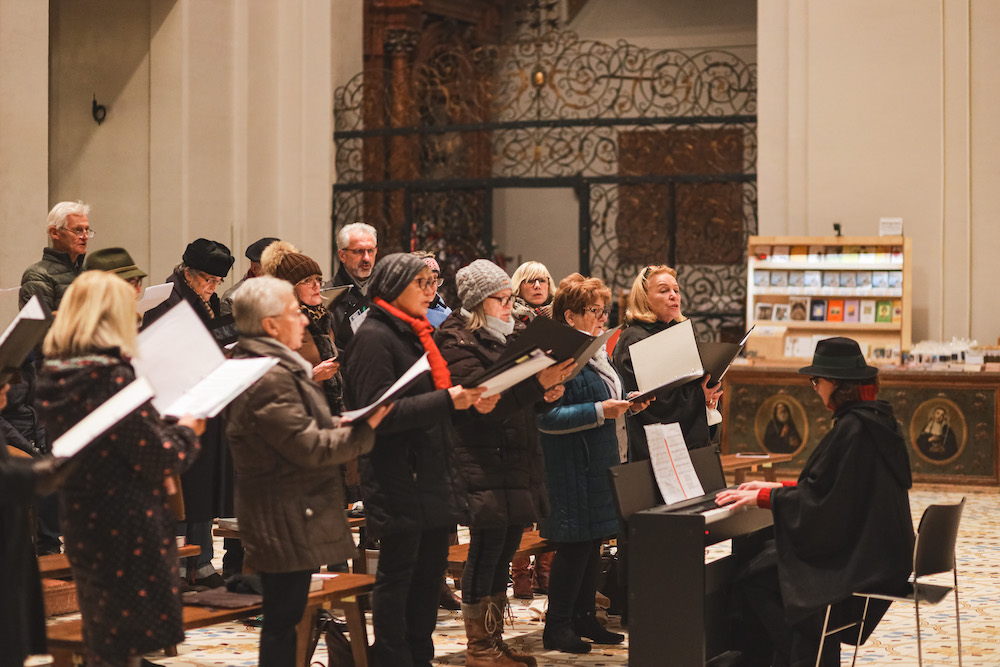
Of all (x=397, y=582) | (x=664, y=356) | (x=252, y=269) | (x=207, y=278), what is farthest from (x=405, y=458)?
(x=252, y=269)

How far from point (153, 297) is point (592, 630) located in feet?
7.45

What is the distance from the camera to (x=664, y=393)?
551cm

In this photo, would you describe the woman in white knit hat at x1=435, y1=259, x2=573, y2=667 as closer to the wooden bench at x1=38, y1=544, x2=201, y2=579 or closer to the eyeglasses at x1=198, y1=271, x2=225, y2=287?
the wooden bench at x1=38, y1=544, x2=201, y2=579

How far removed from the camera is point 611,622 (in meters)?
5.79

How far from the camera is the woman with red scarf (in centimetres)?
412

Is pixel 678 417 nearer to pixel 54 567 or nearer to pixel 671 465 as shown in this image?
pixel 671 465

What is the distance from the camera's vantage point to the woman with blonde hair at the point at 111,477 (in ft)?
10.9

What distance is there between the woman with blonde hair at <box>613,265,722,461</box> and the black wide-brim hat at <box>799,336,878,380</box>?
3.86ft

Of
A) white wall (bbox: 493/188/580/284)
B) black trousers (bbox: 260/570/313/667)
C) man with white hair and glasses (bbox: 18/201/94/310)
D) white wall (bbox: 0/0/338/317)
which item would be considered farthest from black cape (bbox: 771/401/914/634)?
white wall (bbox: 493/188/580/284)

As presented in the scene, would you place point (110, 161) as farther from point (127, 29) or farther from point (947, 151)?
point (947, 151)

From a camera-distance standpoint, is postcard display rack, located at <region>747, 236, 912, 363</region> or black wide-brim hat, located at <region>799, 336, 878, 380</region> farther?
postcard display rack, located at <region>747, 236, 912, 363</region>

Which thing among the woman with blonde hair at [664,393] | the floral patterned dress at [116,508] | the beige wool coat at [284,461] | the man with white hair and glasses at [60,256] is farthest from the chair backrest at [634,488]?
the man with white hair and glasses at [60,256]

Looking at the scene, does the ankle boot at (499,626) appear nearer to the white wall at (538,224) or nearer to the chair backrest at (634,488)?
the chair backrest at (634,488)

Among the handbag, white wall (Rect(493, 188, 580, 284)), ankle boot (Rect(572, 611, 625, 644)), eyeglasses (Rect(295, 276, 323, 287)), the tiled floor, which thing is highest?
white wall (Rect(493, 188, 580, 284))
